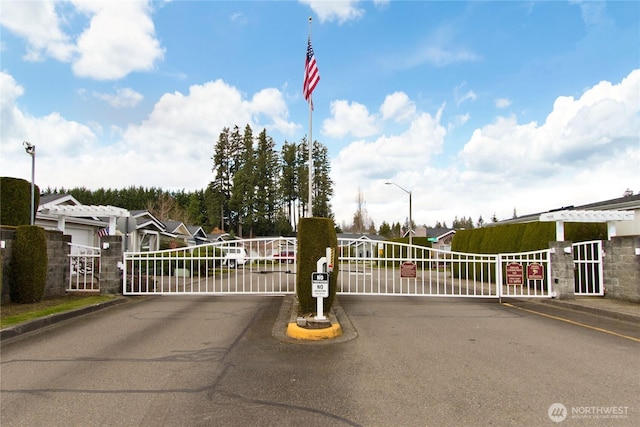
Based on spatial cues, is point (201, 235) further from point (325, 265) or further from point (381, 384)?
point (381, 384)

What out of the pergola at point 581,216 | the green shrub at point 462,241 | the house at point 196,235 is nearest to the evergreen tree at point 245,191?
the house at point 196,235

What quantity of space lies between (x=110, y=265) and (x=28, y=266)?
239 cm

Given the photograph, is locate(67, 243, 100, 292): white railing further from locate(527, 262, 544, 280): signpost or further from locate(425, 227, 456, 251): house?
locate(425, 227, 456, 251): house

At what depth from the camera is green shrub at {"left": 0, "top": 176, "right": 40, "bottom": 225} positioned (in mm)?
11203

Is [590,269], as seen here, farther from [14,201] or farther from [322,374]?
[14,201]

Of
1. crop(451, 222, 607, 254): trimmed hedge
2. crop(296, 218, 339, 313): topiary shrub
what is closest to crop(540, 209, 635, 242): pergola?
crop(451, 222, 607, 254): trimmed hedge

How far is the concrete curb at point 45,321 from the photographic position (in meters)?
7.21

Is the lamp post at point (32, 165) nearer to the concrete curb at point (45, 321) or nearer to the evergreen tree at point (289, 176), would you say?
the concrete curb at point (45, 321)

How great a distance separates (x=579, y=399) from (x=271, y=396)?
11.0 feet

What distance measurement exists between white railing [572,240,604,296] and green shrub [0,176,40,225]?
16227mm

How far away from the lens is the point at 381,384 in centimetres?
496

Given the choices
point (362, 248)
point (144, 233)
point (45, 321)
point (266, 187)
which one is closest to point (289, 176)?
point (266, 187)

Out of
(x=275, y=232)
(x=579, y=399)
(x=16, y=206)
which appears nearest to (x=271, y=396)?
(x=579, y=399)

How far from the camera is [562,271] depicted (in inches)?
493
